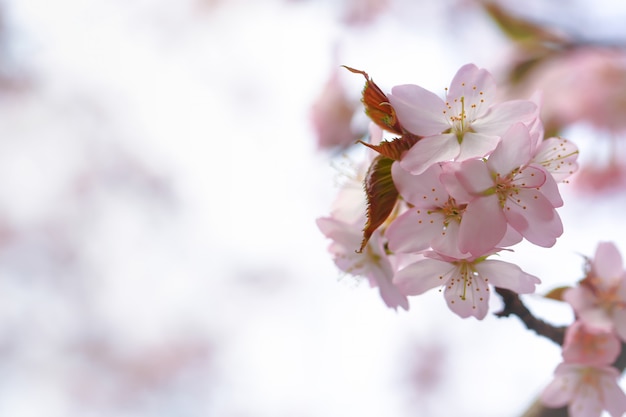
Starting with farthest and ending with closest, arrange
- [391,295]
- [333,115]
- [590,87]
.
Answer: [590,87] → [333,115] → [391,295]

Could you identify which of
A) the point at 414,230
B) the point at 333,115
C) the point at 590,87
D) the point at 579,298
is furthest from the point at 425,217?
the point at 590,87

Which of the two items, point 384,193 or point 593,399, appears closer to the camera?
point 384,193

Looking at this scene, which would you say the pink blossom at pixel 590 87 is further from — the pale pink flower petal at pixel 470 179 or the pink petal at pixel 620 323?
the pale pink flower petal at pixel 470 179


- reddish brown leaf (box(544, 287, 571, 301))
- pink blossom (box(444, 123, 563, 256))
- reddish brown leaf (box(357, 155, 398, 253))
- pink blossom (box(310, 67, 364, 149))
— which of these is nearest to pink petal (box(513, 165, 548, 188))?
pink blossom (box(444, 123, 563, 256))

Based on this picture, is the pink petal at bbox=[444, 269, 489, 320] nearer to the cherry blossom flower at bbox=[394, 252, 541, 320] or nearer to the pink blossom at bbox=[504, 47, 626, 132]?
the cherry blossom flower at bbox=[394, 252, 541, 320]

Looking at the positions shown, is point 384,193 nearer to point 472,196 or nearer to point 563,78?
point 472,196

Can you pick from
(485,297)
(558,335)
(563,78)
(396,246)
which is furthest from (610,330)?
(563,78)

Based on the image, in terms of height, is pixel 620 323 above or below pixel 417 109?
below

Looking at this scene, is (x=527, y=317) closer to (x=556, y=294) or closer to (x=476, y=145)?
(x=556, y=294)
